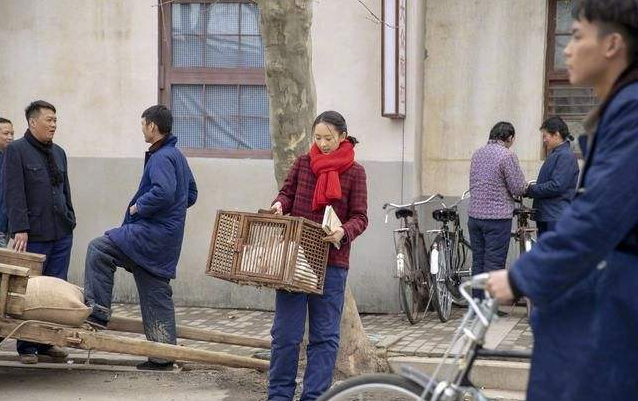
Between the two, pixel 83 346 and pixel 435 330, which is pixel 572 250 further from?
pixel 435 330

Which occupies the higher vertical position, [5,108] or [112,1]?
[112,1]

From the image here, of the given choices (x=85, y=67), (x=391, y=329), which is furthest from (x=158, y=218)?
(x=85, y=67)

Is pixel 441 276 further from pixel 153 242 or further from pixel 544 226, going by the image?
pixel 153 242

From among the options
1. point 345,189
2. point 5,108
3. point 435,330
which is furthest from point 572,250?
point 5,108

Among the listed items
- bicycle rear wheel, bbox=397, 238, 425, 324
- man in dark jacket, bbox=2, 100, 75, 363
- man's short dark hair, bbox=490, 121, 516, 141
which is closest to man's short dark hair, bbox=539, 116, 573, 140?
man's short dark hair, bbox=490, 121, 516, 141

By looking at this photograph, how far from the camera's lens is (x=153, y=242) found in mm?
7340

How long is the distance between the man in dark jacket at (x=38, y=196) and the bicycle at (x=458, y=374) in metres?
4.18

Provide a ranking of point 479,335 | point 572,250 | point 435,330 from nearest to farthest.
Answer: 1. point 572,250
2. point 479,335
3. point 435,330

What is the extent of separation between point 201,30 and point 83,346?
14.9 ft

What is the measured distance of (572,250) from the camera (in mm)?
3146

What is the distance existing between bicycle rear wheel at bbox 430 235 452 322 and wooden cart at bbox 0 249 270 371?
2.64 meters

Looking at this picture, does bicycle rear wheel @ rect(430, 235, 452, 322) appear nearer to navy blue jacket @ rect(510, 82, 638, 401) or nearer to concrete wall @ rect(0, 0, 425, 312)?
concrete wall @ rect(0, 0, 425, 312)

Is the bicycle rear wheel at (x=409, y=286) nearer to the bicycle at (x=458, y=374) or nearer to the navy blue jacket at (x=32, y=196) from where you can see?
the navy blue jacket at (x=32, y=196)

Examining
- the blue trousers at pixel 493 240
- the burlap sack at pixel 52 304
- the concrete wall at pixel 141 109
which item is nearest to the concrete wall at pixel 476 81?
the concrete wall at pixel 141 109
